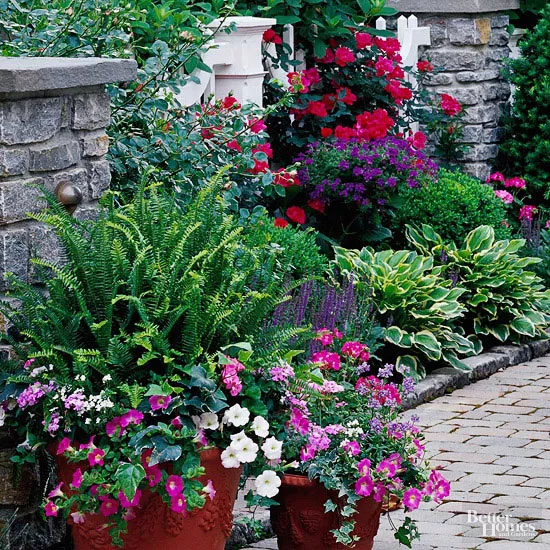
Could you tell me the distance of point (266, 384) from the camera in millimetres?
3592

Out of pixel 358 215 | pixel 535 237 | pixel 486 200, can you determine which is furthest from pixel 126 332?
pixel 535 237

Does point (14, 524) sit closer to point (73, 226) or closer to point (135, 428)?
point (135, 428)

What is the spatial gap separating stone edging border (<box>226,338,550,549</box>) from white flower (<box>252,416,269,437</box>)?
2.19m

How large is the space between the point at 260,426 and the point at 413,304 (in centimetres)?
282

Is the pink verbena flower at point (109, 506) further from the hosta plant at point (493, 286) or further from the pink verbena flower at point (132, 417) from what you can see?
the hosta plant at point (493, 286)

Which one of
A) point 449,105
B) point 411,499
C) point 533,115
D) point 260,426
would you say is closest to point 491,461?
point 411,499

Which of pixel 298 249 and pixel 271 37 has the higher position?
pixel 271 37

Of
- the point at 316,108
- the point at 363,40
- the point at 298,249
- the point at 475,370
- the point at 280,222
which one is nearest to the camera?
the point at 298,249

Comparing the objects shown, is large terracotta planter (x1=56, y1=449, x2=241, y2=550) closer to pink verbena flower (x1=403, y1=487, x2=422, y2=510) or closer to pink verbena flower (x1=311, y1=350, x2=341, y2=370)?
pink verbena flower (x1=403, y1=487, x2=422, y2=510)

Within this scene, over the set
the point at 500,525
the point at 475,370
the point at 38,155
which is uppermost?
the point at 38,155

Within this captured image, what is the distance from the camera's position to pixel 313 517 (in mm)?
3781

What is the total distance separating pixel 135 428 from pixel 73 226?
27.7 inches

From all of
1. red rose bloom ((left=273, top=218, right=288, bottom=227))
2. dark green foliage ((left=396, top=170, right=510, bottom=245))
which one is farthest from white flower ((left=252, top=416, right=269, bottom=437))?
dark green foliage ((left=396, top=170, right=510, bottom=245))

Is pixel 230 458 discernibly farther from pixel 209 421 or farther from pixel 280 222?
pixel 280 222
